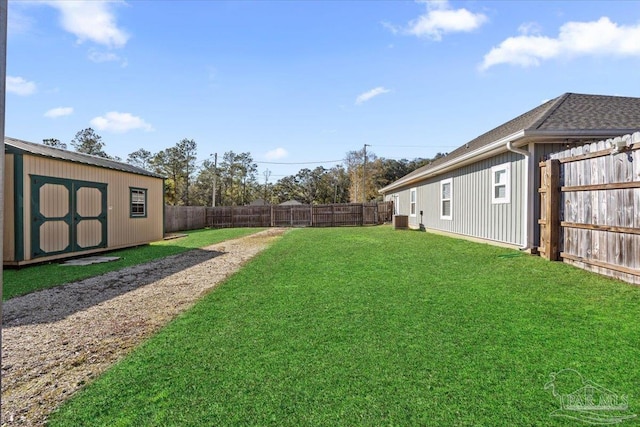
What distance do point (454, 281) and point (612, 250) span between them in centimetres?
224

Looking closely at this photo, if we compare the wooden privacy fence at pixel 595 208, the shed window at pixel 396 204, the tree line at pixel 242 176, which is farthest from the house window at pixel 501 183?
the tree line at pixel 242 176

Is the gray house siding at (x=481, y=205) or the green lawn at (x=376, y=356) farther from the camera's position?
the gray house siding at (x=481, y=205)

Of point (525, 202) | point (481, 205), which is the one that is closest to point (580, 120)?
point (525, 202)

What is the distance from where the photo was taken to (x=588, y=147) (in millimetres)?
5109

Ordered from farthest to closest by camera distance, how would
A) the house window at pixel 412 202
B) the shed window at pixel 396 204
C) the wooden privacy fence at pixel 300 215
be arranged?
1. the wooden privacy fence at pixel 300 215
2. the shed window at pixel 396 204
3. the house window at pixel 412 202

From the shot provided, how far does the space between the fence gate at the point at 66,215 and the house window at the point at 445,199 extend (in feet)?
36.0

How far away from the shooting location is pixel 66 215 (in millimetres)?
7977

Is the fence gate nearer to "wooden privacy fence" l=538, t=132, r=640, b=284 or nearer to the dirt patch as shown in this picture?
the dirt patch

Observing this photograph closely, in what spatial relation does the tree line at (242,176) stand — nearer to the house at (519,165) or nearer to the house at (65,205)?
the house at (65,205)

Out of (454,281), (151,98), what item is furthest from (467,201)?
(151,98)

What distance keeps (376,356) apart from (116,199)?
9.90 m

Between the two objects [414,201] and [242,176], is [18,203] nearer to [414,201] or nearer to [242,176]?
[414,201]

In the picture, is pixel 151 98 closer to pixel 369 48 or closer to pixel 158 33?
pixel 158 33

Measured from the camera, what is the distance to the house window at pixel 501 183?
296 inches
